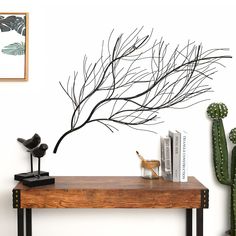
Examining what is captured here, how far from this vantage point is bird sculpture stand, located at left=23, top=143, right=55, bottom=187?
2699 mm

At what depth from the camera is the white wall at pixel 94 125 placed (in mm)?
3047

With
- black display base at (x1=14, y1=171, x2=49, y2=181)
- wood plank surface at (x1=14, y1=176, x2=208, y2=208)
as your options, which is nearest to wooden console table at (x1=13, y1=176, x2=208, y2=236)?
wood plank surface at (x1=14, y1=176, x2=208, y2=208)

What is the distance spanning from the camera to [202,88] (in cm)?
308

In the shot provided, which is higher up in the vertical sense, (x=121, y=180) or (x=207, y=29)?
(x=207, y=29)

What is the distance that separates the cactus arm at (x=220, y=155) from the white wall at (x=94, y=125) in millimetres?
113

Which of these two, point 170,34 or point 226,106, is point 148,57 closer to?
point 170,34

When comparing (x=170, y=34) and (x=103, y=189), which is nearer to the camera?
(x=103, y=189)

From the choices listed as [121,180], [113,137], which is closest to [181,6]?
[113,137]

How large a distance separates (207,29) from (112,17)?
68 cm

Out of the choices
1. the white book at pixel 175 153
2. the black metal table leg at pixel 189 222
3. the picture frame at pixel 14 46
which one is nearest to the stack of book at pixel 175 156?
the white book at pixel 175 153

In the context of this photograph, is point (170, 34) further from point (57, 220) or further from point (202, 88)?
point (57, 220)

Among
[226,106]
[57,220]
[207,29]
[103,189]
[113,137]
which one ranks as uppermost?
[207,29]

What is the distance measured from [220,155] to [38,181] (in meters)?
1.24

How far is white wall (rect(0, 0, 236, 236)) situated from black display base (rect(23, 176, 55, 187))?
0.28m
